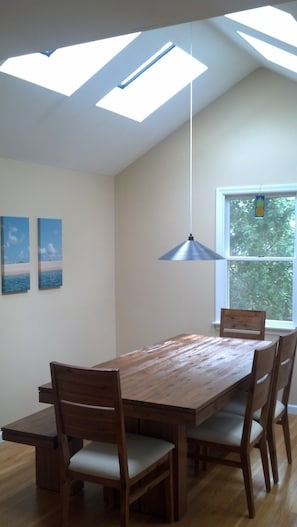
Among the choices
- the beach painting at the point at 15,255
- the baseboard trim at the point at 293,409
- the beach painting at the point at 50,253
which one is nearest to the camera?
the beach painting at the point at 15,255

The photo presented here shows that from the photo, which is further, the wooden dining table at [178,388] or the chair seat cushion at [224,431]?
the chair seat cushion at [224,431]

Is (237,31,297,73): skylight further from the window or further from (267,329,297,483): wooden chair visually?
(267,329,297,483): wooden chair

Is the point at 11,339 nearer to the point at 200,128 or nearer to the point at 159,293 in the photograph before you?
the point at 159,293

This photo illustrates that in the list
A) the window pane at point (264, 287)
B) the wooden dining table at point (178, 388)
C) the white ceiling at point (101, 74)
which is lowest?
the wooden dining table at point (178, 388)

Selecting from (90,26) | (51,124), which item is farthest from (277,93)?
(90,26)

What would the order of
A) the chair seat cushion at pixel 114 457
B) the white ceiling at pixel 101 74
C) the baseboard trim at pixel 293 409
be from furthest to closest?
the baseboard trim at pixel 293 409 → the chair seat cushion at pixel 114 457 → the white ceiling at pixel 101 74

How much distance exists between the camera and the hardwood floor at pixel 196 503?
2.91 m

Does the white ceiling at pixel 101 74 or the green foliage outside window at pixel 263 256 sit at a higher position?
the white ceiling at pixel 101 74

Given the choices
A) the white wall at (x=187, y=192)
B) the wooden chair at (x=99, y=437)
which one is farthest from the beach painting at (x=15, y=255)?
the wooden chair at (x=99, y=437)

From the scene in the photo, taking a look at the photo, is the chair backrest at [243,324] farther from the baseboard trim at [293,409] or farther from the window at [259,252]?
the baseboard trim at [293,409]

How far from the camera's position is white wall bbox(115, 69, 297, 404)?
4.72 m

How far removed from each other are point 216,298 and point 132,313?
38.2 inches

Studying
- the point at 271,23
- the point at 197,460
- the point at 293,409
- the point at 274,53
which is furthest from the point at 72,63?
the point at 293,409

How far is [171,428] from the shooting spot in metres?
2.96
